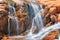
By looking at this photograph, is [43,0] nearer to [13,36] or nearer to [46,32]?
[46,32]

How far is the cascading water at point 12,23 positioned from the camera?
2170 mm

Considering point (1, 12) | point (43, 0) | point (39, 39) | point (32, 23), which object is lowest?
point (39, 39)

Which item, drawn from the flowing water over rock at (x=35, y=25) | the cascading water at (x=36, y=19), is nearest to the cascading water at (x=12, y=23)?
the flowing water over rock at (x=35, y=25)

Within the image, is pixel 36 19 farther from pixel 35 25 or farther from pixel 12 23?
pixel 12 23

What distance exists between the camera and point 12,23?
→ 2.19 m

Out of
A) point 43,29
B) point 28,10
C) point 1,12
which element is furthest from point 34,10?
point 1,12

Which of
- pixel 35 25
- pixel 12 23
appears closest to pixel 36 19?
pixel 35 25

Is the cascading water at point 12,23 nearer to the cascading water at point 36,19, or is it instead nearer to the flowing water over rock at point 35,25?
the flowing water over rock at point 35,25

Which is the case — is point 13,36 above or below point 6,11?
below

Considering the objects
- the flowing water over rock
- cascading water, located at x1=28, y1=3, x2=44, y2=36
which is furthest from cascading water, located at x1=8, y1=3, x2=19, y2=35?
cascading water, located at x1=28, y1=3, x2=44, y2=36

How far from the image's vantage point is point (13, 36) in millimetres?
2160

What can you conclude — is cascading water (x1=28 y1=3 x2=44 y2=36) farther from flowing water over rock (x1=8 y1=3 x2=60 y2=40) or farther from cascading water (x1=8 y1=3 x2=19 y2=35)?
cascading water (x1=8 y1=3 x2=19 y2=35)

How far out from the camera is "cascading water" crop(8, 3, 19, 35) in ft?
7.12

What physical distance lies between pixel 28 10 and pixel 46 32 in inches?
15.3
